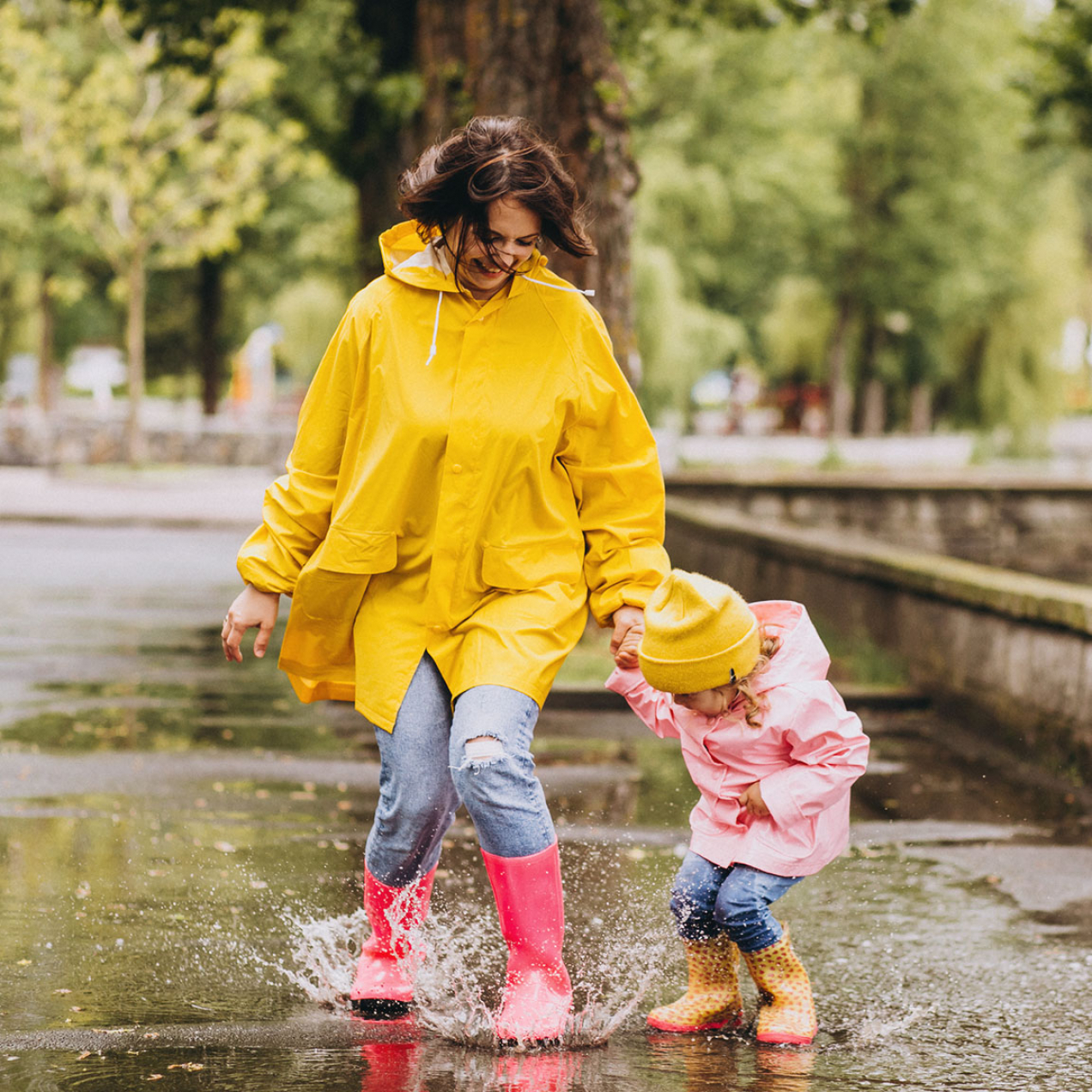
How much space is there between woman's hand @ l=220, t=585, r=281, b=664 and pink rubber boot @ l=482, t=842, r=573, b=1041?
0.67 m

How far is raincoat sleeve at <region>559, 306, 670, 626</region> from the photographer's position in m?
3.75

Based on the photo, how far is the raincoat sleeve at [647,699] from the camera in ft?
12.8

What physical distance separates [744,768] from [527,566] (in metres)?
0.65

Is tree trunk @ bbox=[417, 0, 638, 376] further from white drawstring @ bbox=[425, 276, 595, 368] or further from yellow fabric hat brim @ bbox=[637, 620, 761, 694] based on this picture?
yellow fabric hat brim @ bbox=[637, 620, 761, 694]

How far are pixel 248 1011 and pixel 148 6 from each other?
45.8ft

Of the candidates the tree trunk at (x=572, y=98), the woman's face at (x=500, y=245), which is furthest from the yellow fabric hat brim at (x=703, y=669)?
the tree trunk at (x=572, y=98)

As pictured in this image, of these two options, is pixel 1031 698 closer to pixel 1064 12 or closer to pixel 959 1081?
pixel 959 1081

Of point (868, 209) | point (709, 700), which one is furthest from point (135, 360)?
point (709, 700)

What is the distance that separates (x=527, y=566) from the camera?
3676mm

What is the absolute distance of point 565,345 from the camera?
3.72 meters

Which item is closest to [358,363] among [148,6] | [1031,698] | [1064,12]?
[1031,698]

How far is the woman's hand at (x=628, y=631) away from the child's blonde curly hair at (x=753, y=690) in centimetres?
24

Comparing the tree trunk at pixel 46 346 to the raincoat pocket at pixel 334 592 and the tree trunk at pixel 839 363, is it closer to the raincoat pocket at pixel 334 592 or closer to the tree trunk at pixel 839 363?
the tree trunk at pixel 839 363

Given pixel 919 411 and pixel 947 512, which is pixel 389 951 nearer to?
pixel 947 512
